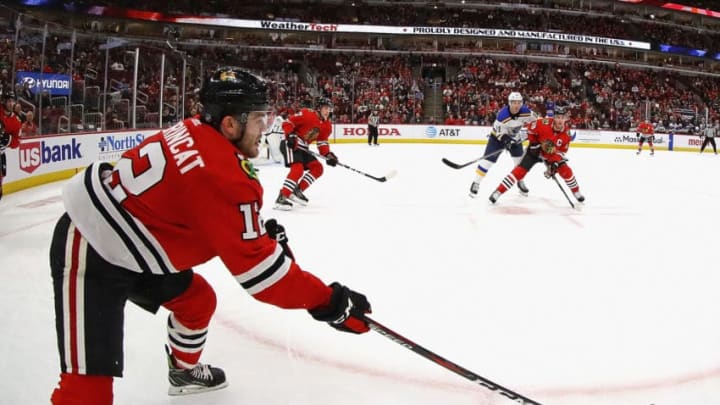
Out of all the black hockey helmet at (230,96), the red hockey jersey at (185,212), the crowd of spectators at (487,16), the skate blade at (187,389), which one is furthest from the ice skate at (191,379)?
the crowd of spectators at (487,16)

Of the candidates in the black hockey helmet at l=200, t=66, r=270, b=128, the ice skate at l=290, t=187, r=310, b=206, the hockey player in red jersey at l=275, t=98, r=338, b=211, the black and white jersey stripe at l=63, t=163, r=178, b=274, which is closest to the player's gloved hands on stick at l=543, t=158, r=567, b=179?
the hockey player in red jersey at l=275, t=98, r=338, b=211

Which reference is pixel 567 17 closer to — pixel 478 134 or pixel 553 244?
pixel 478 134

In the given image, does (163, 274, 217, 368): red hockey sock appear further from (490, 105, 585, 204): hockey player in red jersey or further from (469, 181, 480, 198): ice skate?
(469, 181, 480, 198): ice skate

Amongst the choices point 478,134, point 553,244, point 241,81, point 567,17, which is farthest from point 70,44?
point 567,17

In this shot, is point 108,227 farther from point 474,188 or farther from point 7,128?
point 474,188

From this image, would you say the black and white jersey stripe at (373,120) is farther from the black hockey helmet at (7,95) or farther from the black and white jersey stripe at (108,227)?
the black and white jersey stripe at (108,227)

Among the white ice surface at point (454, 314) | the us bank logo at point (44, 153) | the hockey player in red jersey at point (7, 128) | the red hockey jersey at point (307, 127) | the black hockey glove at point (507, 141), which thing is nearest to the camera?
the white ice surface at point (454, 314)

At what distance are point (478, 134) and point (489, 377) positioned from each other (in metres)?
16.1

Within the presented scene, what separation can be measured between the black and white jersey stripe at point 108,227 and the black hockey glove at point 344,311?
17.7 inches

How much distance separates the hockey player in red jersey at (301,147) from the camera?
5.87 meters

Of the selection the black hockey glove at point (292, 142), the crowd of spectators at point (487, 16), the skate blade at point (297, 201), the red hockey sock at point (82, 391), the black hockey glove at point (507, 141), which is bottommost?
the red hockey sock at point (82, 391)

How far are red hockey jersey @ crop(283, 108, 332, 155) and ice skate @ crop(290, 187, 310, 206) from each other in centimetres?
51

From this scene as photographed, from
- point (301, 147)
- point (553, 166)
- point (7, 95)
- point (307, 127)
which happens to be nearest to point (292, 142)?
point (301, 147)

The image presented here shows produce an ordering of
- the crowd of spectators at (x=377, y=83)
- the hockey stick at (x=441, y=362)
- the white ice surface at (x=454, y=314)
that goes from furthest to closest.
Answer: the crowd of spectators at (x=377, y=83)
the white ice surface at (x=454, y=314)
the hockey stick at (x=441, y=362)
